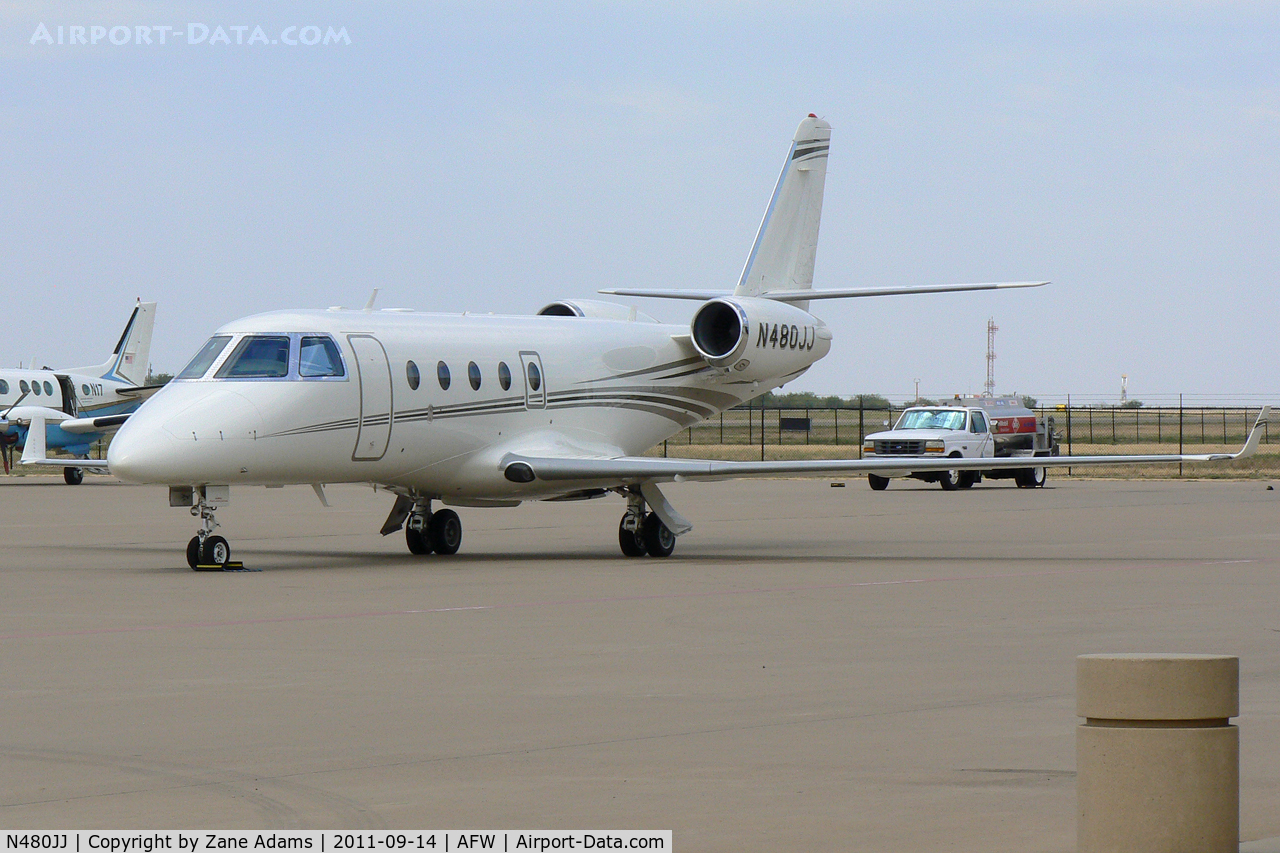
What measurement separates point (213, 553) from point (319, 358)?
2.36 meters

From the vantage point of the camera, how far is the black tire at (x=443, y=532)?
21.3 metres

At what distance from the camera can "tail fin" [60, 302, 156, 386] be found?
54.3 meters

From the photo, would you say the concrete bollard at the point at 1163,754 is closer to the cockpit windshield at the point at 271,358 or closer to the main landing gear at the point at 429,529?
the cockpit windshield at the point at 271,358

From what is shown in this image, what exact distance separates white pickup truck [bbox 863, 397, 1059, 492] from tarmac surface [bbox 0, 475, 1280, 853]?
62.0 feet

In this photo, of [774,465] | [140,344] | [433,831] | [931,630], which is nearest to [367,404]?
[774,465]

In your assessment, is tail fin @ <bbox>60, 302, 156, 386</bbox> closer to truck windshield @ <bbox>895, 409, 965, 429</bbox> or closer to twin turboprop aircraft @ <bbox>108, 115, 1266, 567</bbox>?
truck windshield @ <bbox>895, 409, 965, 429</bbox>

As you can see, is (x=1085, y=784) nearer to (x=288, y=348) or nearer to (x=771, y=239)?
(x=288, y=348)

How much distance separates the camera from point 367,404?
1912 cm

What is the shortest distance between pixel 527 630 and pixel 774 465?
660cm

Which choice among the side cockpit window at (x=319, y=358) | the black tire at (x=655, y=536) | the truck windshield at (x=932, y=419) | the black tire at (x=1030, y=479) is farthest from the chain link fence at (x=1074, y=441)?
the side cockpit window at (x=319, y=358)

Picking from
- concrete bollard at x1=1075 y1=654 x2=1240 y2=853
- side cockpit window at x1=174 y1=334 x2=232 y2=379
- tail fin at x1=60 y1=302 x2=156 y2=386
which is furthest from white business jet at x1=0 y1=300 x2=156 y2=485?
concrete bollard at x1=1075 y1=654 x2=1240 y2=853

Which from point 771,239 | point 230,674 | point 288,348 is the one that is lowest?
point 230,674

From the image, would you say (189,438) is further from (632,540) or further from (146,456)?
(632,540)

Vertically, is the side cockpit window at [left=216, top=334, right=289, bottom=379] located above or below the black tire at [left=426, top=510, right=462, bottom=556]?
above
